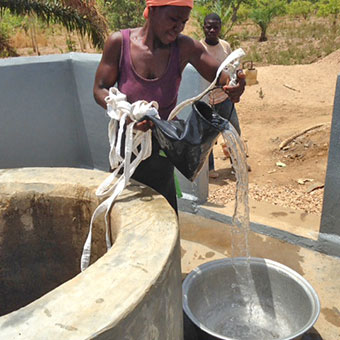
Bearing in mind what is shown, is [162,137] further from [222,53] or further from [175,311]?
[222,53]

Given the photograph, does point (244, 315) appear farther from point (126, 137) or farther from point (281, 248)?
point (126, 137)

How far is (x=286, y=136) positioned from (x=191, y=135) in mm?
5001

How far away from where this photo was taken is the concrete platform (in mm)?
2473

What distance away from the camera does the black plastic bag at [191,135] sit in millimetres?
1670

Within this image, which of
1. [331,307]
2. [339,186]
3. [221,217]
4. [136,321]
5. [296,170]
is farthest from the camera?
[296,170]

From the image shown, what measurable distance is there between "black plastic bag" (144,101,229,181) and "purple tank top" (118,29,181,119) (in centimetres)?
27

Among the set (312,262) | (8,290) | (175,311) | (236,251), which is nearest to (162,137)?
(175,311)

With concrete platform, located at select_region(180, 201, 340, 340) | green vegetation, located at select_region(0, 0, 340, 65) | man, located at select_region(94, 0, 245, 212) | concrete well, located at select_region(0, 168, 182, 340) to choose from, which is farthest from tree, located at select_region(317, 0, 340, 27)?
concrete well, located at select_region(0, 168, 182, 340)

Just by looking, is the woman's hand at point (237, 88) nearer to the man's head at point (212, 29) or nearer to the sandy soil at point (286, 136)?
the sandy soil at point (286, 136)

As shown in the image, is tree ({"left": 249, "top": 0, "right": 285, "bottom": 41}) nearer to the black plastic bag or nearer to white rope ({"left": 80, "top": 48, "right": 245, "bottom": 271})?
white rope ({"left": 80, "top": 48, "right": 245, "bottom": 271})

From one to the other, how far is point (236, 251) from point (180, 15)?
1.70 metres

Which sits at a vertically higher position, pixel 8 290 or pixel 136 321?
pixel 136 321

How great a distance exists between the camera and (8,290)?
211cm

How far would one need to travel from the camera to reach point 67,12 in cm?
683
